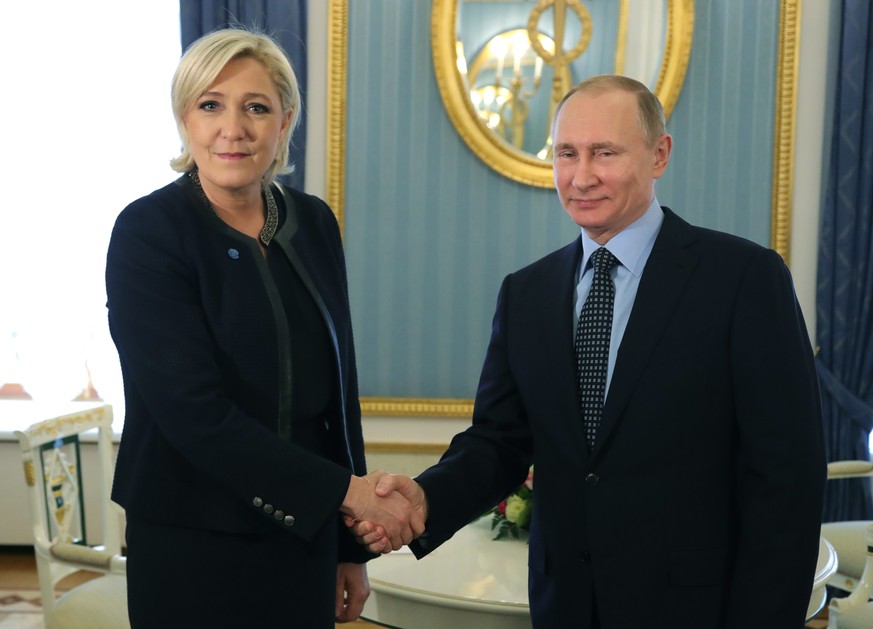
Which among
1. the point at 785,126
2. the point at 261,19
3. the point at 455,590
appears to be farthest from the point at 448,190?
the point at 455,590

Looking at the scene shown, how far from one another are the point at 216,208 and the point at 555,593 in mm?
861

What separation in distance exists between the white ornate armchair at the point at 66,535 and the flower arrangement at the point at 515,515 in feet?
3.14

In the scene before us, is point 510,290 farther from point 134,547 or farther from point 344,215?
point 344,215

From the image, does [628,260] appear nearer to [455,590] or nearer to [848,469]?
[455,590]

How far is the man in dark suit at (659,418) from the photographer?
4.84 feet

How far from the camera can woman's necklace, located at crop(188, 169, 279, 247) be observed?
167 cm

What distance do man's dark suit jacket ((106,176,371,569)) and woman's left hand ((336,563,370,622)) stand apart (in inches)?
9.3

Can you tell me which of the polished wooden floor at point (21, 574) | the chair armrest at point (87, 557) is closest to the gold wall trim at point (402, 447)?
the polished wooden floor at point (21, 574)

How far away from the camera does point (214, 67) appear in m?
1.61

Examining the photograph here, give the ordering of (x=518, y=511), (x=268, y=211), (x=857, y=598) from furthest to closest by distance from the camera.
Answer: (x=857, y=598)
(x=518, y=511)
(x=268, y=211)

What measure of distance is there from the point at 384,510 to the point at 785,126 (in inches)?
128

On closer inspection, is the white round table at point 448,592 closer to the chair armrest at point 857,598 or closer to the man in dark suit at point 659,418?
the man in dark suit at point 659,418

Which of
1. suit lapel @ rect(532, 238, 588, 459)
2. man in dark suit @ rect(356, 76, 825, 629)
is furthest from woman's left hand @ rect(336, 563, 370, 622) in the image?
suit lapel @ rect(532, 238, 588, 459)

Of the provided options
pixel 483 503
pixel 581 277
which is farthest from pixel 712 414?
pixel 483 503
